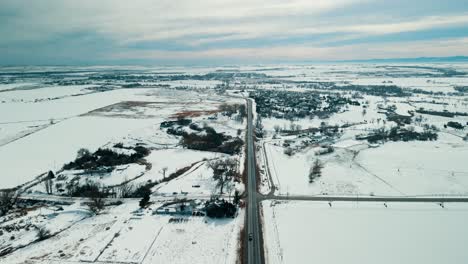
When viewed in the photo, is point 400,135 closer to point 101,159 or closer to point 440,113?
point 440,113

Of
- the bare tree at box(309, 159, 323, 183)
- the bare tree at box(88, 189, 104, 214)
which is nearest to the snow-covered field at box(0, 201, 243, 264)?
the bare tree at box(88, 189, 104, 214)

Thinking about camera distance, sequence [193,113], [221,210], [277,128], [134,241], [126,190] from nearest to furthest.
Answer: [134,241] < [221,210] < [126,190] < [277,128] < [193,113]

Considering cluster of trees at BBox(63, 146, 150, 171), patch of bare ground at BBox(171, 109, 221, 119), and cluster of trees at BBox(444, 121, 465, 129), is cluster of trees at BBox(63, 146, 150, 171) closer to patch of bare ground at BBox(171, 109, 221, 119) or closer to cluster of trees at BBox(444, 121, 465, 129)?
patch of bare ground at BBox(171, 109, 221, 119)

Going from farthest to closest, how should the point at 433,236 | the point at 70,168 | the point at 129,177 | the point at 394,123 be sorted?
the point at 394,123 < the point at 70,168 < the point at 129,177 < the point at 433,236

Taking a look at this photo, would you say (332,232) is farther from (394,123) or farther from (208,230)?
(394,123)

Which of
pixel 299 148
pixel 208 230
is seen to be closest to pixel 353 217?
pixel 208 230

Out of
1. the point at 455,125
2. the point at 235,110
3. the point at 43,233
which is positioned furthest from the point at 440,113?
the point at 43,233
